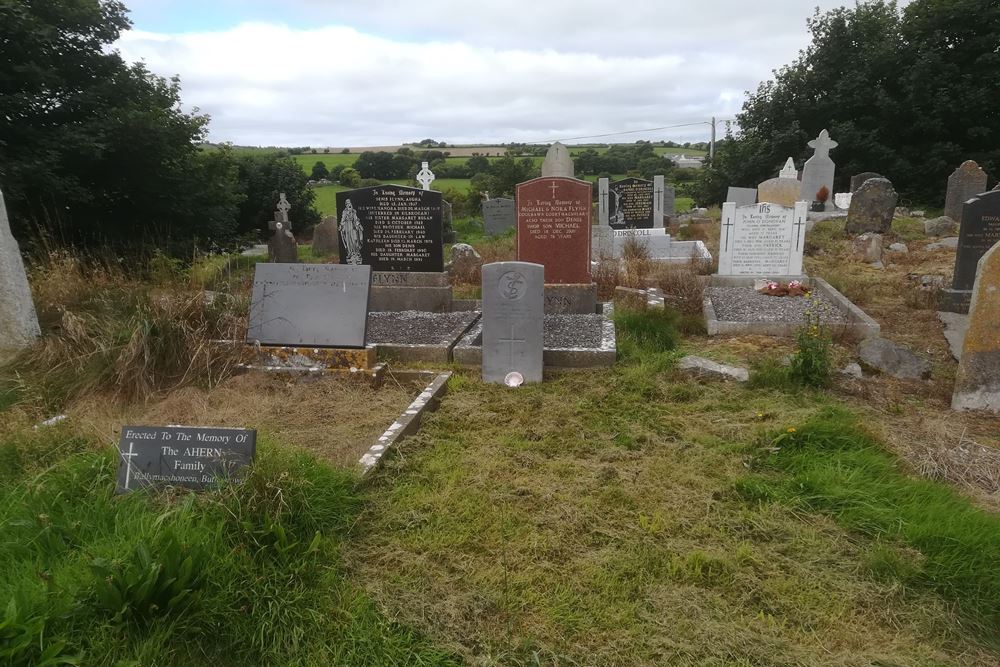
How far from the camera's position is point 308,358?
5348 millimetres

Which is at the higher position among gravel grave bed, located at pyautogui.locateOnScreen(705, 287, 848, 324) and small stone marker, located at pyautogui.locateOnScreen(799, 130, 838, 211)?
small stone marker, located at pyautogui.locateOnScreen(799, 130, 838, 211)

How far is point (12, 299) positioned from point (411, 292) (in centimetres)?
399

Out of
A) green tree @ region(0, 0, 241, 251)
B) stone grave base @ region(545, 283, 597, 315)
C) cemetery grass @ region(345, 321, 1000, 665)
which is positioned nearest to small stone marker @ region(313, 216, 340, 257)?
green tree @ region(0, 0, 241, 251)

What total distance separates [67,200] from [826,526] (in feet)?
38.8

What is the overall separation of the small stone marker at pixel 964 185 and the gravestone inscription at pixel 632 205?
324 inches

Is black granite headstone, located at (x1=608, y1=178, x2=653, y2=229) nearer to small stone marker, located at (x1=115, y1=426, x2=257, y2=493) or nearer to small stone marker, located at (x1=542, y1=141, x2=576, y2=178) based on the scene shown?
small stone marker, located at (x1=542, y1=141, x2=576, y2=178)

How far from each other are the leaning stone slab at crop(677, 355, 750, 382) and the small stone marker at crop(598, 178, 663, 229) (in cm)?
910

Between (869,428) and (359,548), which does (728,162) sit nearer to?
(869,428)

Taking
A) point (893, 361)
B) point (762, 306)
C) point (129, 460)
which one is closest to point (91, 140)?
point (129, 460)

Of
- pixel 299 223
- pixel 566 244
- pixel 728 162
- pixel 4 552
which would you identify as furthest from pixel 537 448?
pixel 728 162

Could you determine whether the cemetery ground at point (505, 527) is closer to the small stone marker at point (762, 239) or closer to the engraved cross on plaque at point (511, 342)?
the engraved cross on plaque at point (511, 342)

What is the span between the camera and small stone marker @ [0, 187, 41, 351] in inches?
196

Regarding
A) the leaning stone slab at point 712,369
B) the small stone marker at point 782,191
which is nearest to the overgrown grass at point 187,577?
the leaning stone slab at point 712,369

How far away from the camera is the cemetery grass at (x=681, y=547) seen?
7.79 feet
